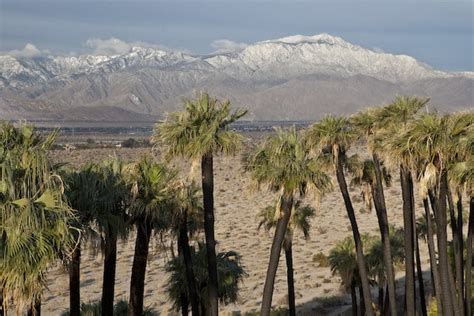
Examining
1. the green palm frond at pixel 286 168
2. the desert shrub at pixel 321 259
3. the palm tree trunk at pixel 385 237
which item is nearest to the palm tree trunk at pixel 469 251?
the palm tree trunk at pixel 385 237

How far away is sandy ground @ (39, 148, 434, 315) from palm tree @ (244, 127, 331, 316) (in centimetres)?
70

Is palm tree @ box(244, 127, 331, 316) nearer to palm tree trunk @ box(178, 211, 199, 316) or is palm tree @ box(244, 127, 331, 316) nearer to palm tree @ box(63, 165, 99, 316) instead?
palm tree trunk @ box(178, 211, 199, 316)

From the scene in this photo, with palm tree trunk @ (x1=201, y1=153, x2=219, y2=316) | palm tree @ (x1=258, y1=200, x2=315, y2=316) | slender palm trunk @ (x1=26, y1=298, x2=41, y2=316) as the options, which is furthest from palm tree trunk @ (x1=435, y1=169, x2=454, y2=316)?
slender palm trunk @ (x1=26, y1=298, x2=41, y2=316)

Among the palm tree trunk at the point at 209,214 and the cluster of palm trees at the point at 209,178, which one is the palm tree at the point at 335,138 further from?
the palm tree trunk at the point at 209,214

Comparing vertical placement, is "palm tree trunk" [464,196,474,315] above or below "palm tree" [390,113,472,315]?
below

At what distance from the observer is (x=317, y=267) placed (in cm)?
4056

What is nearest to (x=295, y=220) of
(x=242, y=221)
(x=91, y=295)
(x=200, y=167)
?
(x=200, y=167)

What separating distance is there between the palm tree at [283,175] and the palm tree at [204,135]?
992 mm

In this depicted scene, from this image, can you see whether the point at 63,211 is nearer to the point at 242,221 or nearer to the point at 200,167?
the point at 200,167

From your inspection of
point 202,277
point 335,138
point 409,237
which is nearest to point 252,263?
point 202,277

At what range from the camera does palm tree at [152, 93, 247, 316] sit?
15.2 m

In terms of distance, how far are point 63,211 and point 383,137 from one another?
34.0ft

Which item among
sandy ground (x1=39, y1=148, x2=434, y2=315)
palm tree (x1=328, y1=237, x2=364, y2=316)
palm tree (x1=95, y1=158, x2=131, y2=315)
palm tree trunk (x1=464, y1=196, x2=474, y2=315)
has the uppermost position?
palm tree (x1=95, y1=158, x2=131, y2=315)

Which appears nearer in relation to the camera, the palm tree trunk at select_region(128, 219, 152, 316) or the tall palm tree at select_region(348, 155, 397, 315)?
the palm tree trunk at select_region(128, 219, 152, 316)
